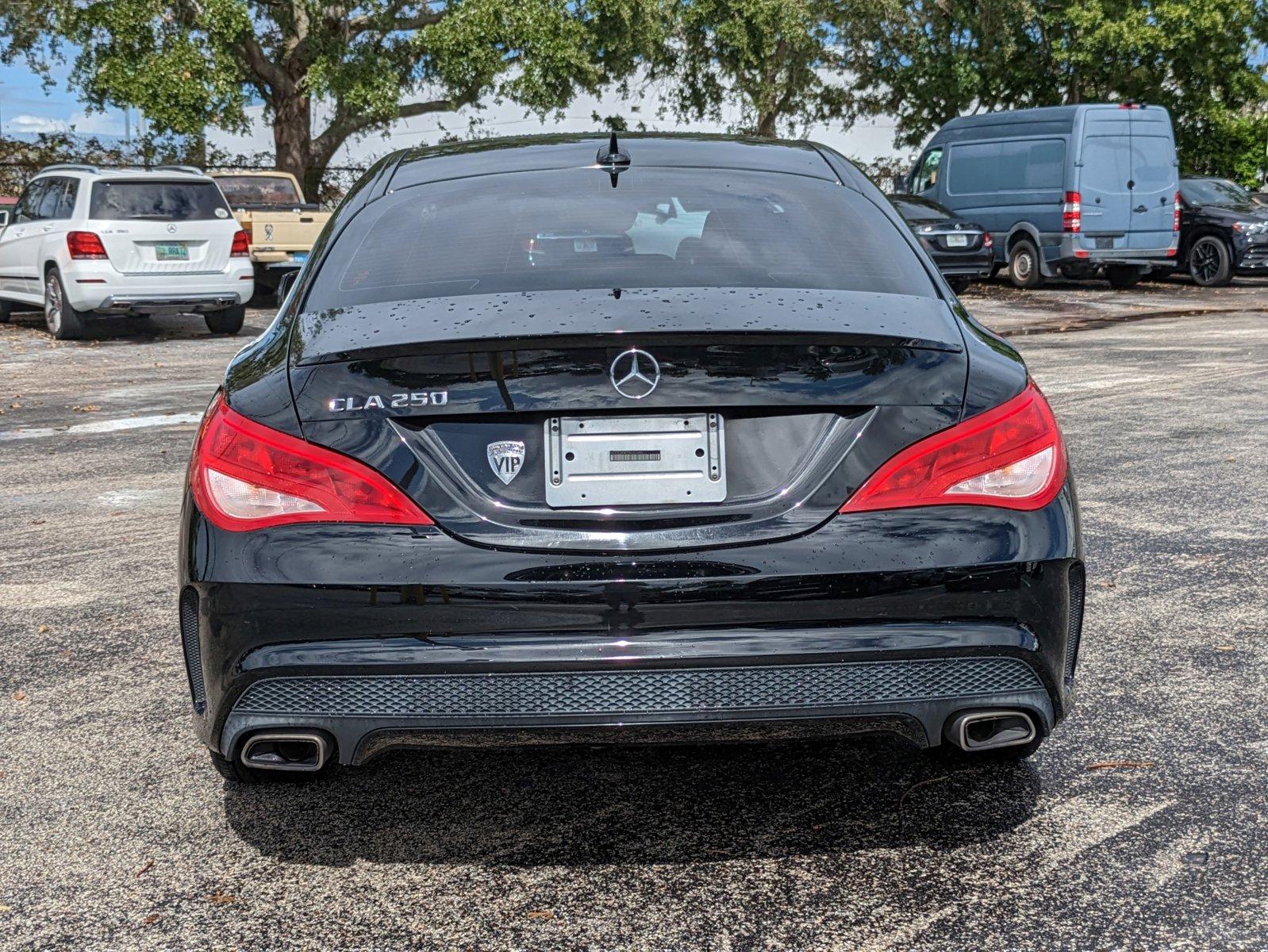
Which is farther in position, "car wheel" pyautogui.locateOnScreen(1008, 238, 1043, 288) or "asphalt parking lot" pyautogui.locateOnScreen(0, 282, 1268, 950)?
"car wheel" pyautogui.locateOnScreen(1008, 238, 1043, 288)

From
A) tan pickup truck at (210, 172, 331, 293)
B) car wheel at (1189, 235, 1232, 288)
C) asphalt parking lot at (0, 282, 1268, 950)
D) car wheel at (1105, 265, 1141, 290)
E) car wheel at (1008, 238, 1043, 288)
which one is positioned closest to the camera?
asphalt parking lot at (0, 282, 1268, 950)

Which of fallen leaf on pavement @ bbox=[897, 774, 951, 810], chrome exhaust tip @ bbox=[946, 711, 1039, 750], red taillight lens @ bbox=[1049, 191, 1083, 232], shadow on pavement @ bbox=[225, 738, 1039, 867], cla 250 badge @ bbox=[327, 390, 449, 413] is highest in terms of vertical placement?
cla 250 badge @ bbox=[327, 390, 449, 413]

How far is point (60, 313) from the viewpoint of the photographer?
1741 cm

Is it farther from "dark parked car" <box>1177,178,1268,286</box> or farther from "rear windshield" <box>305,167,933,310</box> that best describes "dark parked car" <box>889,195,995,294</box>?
"rear windshield" <box>305,167,933,310</box>

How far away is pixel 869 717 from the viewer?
2.94 meters

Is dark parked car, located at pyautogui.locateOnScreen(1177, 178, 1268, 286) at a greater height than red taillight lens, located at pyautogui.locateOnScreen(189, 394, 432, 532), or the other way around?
red taillight lens, located at pyautogui.locateOnScreen(189, 394, 432, 532)

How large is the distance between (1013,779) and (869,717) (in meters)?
0.95

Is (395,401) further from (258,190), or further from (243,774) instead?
(258,190)

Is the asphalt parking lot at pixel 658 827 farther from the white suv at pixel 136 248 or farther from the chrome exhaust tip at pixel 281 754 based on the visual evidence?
the white suv at pixel 136 248

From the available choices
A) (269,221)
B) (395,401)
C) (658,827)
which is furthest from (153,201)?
(395,401)

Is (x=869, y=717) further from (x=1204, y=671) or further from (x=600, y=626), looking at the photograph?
(x=1204, y=671)

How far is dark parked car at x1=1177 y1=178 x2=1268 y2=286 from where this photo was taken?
77.3 ft

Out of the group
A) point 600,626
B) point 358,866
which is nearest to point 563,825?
point 358,866

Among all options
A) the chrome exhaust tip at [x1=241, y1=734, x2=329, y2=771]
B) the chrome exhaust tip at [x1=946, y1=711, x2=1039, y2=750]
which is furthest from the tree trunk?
the chrome exhaust tip at [x1=946, y1=711, x2=1039, y2=750]
